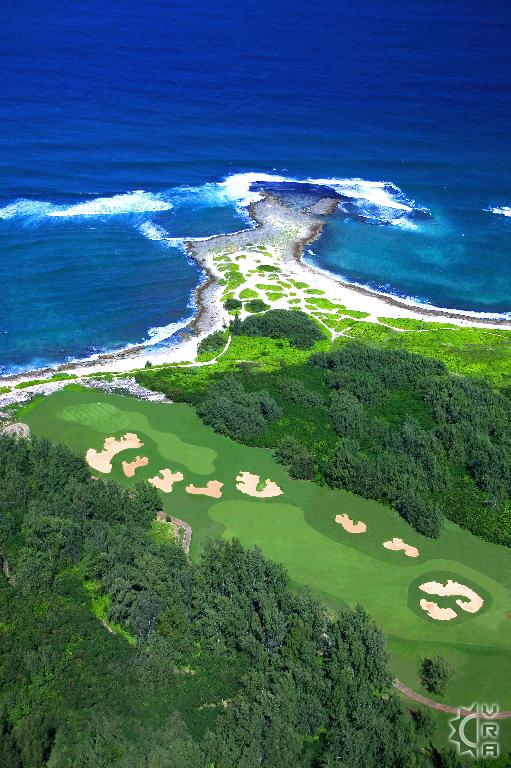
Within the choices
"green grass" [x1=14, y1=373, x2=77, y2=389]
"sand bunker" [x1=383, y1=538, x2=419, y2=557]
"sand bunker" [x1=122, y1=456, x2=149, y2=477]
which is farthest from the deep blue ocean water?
"sand bunker" [x1=383, y1=538, x2=419, y2=557]

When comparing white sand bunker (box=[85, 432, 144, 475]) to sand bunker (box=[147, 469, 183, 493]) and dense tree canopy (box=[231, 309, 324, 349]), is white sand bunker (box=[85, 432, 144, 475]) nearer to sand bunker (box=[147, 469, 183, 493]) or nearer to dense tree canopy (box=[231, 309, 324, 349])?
sand bunker (box=[147, 469, 183, 493])

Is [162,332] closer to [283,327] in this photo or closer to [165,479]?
[283,327]

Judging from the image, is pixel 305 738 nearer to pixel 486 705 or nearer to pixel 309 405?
pixel 486 705

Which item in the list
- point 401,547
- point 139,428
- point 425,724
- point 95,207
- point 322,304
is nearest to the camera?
point 425,724

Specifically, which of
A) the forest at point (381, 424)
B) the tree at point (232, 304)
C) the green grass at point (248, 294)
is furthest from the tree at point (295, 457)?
the green grass at point (248, 294)

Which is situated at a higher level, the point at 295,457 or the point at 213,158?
the point at 213,158

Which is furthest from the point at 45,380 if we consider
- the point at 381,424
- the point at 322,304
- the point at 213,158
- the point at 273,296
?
the point at 213,158

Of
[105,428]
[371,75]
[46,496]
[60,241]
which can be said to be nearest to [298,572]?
[46,496]

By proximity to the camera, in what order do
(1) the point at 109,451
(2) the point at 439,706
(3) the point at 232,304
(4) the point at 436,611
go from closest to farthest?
1. (2) the point at 439,706
2. (4) the point at 436,611
3. (1) the point at 109,451
4. (3) the point at 232,304
